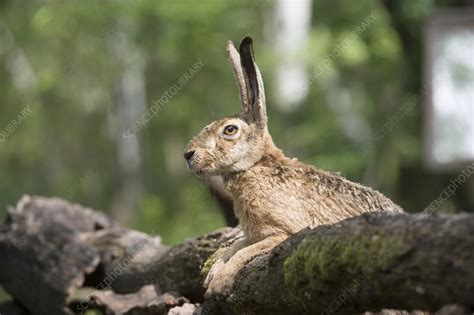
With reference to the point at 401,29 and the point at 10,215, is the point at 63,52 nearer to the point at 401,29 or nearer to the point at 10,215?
the point at 401,29

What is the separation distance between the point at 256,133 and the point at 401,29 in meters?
11.5

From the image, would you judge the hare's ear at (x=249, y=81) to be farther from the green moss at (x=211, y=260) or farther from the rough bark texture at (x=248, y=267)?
the rough bark texture at (x=248, y=267)

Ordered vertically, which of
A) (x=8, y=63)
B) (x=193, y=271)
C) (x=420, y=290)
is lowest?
(x=420, y=290)

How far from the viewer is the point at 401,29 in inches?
651

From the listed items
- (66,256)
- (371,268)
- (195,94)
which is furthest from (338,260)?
(195,94)

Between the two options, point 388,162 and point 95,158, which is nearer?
point 388,162

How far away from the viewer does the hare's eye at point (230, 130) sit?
5.72m

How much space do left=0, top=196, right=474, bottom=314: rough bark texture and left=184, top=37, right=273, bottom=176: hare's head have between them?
102cm

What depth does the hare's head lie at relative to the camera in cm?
568

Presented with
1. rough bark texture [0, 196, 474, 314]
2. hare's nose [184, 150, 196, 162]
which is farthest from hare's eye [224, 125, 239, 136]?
rough bark texture [0, 196, 474, 314]

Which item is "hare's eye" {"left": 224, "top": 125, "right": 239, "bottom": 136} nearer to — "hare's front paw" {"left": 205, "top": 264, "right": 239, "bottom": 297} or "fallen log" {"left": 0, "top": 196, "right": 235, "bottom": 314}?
"hare's front paw" {"left": 205, "top": 264, "right": 239, "bottom": 297}

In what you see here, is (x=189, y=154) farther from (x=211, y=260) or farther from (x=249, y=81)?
(x=211, y=260)

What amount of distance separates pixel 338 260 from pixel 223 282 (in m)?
1.36

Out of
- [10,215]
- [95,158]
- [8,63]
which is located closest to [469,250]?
[10,215]
